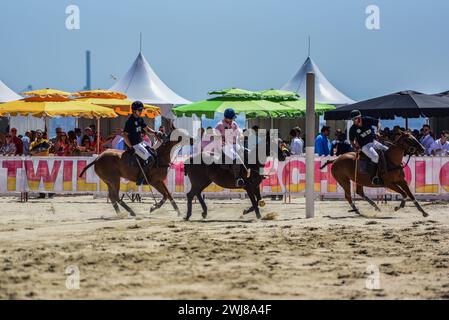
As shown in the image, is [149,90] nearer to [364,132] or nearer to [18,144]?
[18,144]

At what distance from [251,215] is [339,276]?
984cm

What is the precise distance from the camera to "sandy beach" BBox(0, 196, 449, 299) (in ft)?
38.3

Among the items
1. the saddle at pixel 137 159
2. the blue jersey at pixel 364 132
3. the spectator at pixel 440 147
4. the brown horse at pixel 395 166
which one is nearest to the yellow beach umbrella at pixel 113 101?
the spectator at pixel 440 147

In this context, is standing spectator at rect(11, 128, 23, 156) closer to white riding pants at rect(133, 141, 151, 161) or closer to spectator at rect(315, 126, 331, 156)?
spectator at rect(315, 126, 331, 156)

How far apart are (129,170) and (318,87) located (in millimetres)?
19350

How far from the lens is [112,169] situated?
22.8 meters

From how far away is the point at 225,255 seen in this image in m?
14.9

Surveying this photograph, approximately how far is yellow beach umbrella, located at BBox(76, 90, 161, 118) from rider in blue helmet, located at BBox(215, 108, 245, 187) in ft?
39.7

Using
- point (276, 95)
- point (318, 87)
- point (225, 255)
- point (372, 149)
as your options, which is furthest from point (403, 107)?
point (225, 255)

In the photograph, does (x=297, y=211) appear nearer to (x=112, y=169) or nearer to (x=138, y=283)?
(x=112, y=169)

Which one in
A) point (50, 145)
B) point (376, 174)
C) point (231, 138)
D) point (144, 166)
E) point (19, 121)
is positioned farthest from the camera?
point (19, 121)

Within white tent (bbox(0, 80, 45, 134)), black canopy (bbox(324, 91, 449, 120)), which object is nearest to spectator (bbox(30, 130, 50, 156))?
black canopy (bbox(324, 91, 449, 120))

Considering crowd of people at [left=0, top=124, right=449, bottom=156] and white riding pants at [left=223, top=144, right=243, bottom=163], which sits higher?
crowd of people at [left=0, top=124, right=449, bottom=156]

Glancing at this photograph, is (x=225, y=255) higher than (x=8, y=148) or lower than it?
lower
